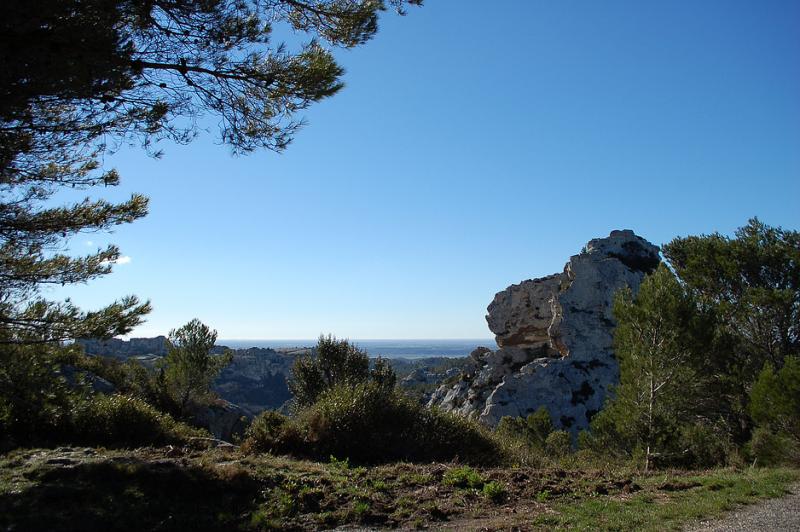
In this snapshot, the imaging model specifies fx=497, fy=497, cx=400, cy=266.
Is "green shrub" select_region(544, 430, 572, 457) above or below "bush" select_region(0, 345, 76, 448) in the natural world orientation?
below

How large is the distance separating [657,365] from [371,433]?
8.28m

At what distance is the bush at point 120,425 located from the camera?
10.5 metres

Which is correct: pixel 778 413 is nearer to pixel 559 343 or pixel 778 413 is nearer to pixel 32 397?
pixel 32 397

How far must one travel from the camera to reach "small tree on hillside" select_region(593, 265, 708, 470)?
13.5m

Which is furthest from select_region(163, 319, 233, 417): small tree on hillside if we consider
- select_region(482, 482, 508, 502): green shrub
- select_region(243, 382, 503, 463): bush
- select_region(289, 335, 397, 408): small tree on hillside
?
select_region(482, 482, 508, 502): green shrub

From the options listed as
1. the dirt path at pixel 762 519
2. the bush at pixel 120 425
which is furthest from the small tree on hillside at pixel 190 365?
the dirt path at pixel 762 519

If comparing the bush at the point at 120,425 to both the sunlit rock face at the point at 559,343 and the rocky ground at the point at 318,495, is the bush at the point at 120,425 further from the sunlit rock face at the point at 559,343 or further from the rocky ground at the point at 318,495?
the sunlit rock face at the point at 559,343

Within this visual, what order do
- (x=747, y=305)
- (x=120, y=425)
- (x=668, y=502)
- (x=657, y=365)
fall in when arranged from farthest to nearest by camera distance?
1. (x=747, y=305)
2. (x=657, y=365)
3. (x=120, y=425)
4. (x=668, y=502)

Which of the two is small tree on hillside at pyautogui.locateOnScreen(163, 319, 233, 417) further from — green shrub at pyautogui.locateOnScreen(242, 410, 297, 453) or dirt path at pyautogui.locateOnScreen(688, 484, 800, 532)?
dirt path at pyautogui.locateOnScreen(688, 484, 800, 532)

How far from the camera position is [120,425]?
1094 cm

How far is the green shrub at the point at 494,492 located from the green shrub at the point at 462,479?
306 mm

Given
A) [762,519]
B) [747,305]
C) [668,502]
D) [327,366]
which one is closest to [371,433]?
[668,502]

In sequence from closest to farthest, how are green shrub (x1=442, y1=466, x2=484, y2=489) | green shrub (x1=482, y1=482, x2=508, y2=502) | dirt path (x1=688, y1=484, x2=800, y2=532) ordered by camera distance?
dirt path (x1=688, y1=484, x2=800, y2=532)
green shrub (x1=482, y1=482, x2=508, y2=502)
green shrub (x1=442, y1=466, x2=484, y2=489)

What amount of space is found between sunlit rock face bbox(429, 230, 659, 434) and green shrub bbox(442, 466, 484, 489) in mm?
24705
